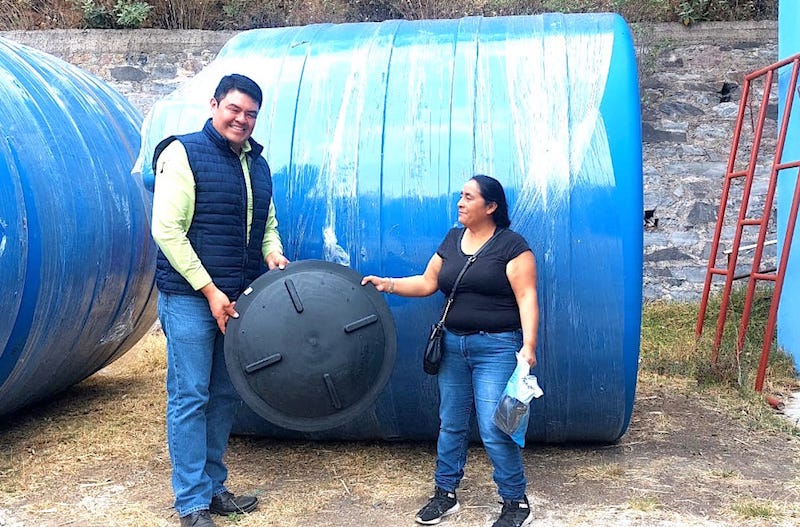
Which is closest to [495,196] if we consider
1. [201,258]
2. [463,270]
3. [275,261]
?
[463,270]

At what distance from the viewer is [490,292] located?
324 cm

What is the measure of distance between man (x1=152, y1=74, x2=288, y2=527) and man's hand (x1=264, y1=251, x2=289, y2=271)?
0.38ft

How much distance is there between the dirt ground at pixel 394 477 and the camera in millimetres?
3461

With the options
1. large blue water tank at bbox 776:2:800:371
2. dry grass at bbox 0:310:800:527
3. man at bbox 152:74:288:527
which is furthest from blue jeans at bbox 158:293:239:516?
large blue water tank at bbox 776:2:800:371

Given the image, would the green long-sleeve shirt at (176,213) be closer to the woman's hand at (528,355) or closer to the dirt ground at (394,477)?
the dirt ground at (394,477)

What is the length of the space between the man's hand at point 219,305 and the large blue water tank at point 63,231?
129 centimetres

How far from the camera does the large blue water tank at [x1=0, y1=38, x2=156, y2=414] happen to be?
3982 mm

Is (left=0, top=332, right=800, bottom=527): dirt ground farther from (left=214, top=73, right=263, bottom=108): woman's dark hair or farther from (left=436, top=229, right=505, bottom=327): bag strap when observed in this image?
(left=214, top=73, right=263, bottom=108): woman's dark hair

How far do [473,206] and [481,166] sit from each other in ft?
1.55

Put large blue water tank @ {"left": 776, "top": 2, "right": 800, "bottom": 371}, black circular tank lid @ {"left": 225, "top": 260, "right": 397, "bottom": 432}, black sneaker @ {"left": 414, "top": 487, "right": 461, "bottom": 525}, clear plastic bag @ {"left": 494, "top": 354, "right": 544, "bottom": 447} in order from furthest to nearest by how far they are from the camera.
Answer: large blue water tank @ {"left": 776, "top": 2, "right": 800, "bottom": 371}
black sneaker @ {"left": 414, "top": 487, "right": 461, "bottom": 525}
black circular tank lid @ {"left": 225, "top": 260, "right": 397, "bottom": 432}
clear plastic bag @ {"left": 494, "top": 354, "right": 544, "bottom": 447}

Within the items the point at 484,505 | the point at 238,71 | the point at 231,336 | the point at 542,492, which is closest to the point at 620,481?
the point at 542,492

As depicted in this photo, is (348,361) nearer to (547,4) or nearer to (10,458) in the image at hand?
(10,458)

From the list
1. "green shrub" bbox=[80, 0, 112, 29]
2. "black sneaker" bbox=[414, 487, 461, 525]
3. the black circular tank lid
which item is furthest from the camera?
"green shrub" bbox=[80, 0, 112, 29]

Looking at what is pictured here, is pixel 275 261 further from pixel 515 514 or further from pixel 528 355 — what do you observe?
pixel 515 514
